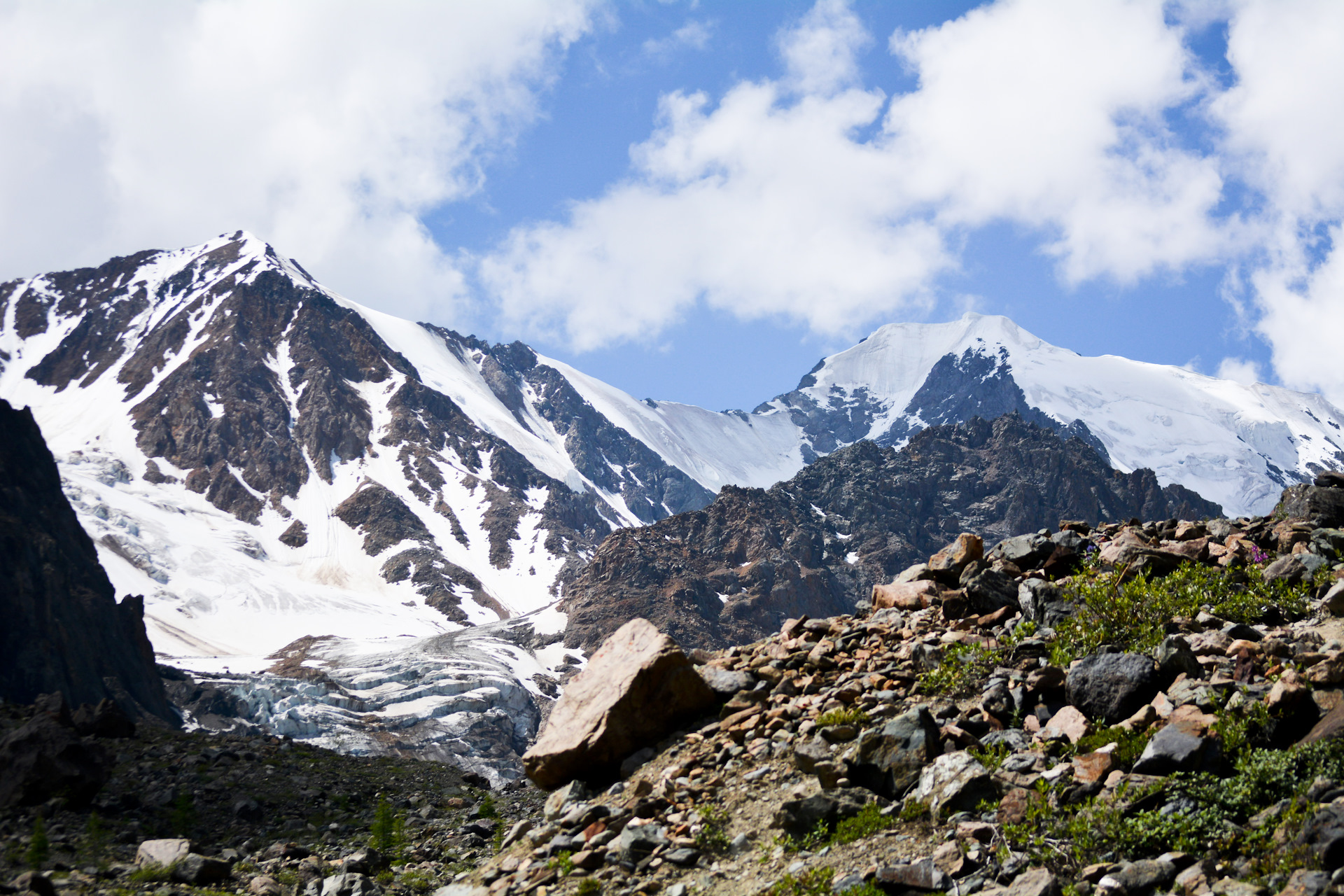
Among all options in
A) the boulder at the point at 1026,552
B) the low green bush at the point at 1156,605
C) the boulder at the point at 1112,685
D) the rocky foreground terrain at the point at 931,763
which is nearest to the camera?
the rocky foreground terrain at the point at 931,763

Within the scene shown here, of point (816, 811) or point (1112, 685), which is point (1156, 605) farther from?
point (816, 811)

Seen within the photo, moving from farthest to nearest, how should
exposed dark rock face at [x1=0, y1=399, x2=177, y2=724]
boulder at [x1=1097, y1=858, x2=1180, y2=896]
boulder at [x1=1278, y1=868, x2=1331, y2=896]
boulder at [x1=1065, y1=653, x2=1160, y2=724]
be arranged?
1. exposed dark rock face at [x1=0, y1=399, x2=177, y2=724]
2. boulder at [x1=1065, y1=653, x2=1160, y2=724]
3. boulder at [x1=1097, y1=858, x2=1180, y2=896]
4. boulder at [x1=1278, y1=868, x2=1331, y2=896]

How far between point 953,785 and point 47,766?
59.1ft

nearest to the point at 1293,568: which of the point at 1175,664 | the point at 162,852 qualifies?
the point at 1175,664

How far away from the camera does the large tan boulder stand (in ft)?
44.7

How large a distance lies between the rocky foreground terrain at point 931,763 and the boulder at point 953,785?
0.03 metres

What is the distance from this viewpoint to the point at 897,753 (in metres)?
10.2

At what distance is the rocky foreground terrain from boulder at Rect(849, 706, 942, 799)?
2 centimetres

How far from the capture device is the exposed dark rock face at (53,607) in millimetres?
133375

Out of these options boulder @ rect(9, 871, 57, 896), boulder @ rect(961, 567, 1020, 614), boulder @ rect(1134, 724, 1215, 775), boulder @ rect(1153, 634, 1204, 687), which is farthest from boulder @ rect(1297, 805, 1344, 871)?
boulder @ rect(9, 871, 57, 896)

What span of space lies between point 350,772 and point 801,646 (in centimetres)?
1547

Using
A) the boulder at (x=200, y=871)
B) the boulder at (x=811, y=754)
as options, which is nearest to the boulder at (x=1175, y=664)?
the boulder at (x=811, y=754)

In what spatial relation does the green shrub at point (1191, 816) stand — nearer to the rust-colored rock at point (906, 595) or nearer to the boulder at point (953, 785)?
the boulder at point (953, 785)

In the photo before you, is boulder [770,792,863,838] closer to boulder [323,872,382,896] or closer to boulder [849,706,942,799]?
boulder [849,706,942,799]
